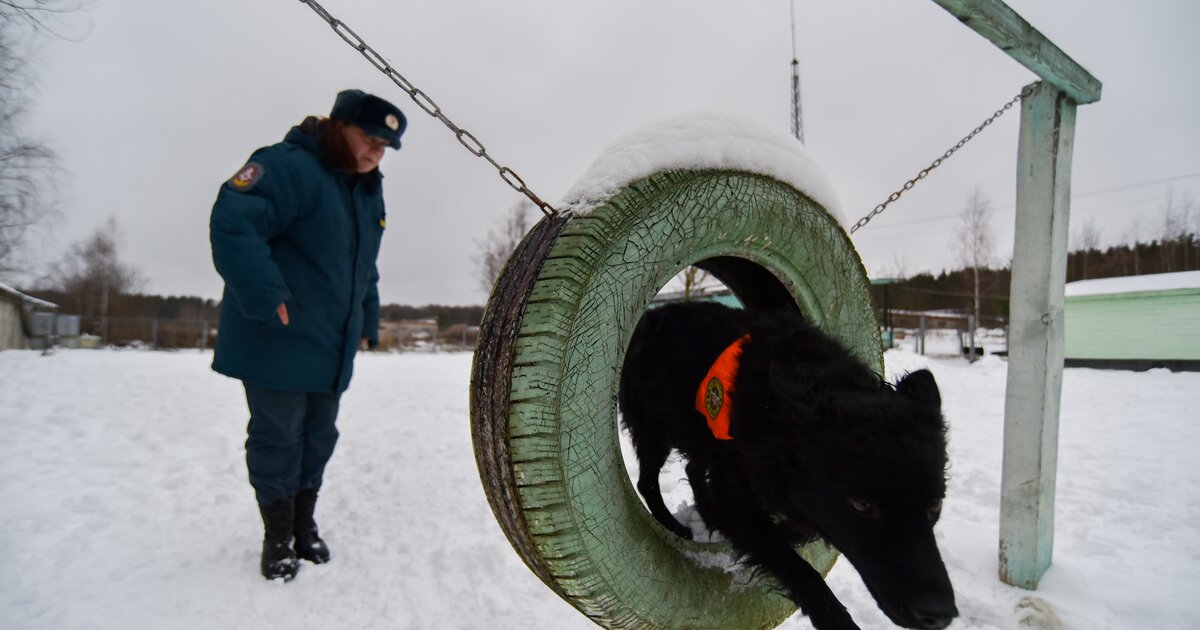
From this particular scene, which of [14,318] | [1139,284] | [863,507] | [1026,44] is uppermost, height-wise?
[1139,284]

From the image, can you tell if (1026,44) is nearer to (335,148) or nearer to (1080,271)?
(335,148)

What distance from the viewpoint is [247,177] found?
96.0 inches

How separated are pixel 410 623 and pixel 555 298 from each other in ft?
5.34

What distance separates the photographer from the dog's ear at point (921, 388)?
5.34ft

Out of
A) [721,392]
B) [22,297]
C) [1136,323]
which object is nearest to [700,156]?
[721,392]

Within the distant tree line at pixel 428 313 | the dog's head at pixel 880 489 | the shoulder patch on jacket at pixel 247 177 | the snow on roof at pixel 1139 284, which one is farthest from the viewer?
the distant tree line at pixel 428 313

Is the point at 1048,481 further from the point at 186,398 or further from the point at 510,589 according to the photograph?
the point at 186,398

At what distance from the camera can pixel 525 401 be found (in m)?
1.35

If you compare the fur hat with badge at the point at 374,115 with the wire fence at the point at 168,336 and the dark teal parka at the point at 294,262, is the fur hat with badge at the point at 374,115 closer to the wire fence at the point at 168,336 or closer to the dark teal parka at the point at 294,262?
the dark teal parka at the point at 294,262

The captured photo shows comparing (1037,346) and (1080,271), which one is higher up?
(1080,271)

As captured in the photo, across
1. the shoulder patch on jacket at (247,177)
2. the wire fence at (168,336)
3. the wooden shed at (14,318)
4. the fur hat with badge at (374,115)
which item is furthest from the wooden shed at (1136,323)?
the wooden shed at (14,318)

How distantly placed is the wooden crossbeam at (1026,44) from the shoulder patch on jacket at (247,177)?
291 centimetres

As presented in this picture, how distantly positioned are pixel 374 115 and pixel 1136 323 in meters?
22.7

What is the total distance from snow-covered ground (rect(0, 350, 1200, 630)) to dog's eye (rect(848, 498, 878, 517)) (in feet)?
2.16
